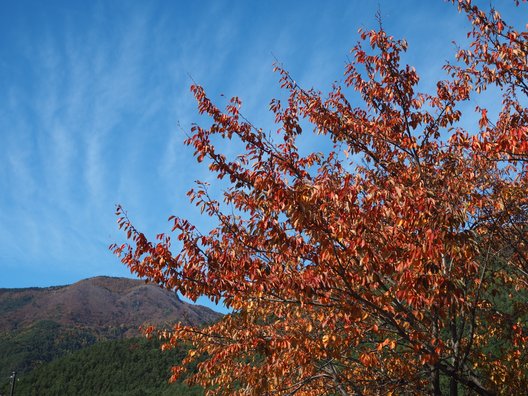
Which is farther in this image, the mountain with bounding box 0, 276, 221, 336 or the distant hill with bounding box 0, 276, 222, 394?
the mountain with bounding box 0, 276, 221, 336

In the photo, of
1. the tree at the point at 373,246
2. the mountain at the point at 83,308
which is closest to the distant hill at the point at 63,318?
the mountain at the point at 83,308

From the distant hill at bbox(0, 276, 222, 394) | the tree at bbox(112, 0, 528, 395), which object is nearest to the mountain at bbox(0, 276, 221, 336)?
the distant hill at bbox(0, 276, 222, 394)

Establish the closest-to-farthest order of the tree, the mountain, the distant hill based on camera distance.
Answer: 1. the tree
2. the distant hill
3. the mountain

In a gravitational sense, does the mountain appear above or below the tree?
above

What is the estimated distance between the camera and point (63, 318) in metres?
153

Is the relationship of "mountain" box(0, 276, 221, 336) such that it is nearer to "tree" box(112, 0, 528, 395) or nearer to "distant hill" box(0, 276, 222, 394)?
"distant hill" box(0, 276, 222, 394)

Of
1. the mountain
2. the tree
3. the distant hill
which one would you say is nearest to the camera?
the tree

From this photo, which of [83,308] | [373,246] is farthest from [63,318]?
[373,246]

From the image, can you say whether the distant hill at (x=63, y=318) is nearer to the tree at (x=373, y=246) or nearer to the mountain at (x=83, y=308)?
the mountain at (x=83, y=308)

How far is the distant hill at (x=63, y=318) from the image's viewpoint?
321ft

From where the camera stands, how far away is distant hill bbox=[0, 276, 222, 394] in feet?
321

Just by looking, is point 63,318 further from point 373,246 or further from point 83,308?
point 373,246

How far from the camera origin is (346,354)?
6727 millimetres

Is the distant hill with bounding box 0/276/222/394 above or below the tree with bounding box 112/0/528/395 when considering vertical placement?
above
